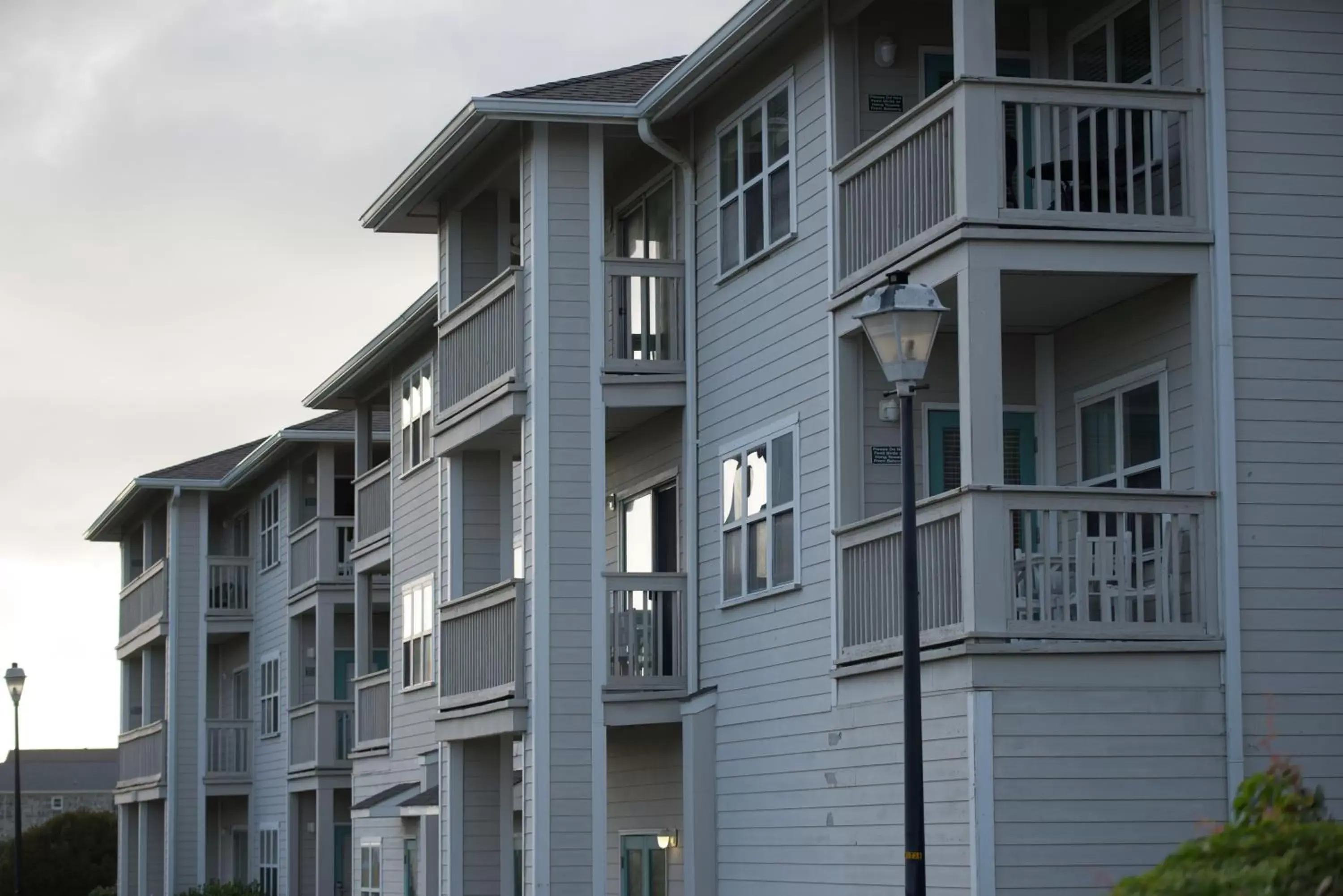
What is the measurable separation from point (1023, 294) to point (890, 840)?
464cm

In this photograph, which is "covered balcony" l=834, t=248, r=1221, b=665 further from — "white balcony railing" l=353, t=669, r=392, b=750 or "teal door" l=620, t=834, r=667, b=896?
"white balcony railing" l=353, t=669, r=392, b=750

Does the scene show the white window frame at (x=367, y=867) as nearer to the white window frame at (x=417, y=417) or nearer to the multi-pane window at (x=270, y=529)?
the white window frame at (x=417, y=417)

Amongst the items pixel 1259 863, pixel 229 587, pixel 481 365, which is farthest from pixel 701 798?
pixel 229 587

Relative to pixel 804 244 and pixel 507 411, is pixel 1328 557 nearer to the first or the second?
pixel 804 244

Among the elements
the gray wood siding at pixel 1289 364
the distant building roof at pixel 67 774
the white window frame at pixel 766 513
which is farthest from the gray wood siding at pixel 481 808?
the distant building roof at pixel 67 774

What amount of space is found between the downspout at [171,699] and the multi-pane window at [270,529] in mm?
1903

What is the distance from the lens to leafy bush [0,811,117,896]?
255ft

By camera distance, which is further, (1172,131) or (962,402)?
(1172,131)

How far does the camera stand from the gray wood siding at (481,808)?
84.3 feet

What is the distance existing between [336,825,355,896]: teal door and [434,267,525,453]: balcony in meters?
17.0

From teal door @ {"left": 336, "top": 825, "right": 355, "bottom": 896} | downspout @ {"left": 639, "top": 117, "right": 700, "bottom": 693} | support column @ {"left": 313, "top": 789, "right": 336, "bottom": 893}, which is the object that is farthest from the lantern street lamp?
teal door @ {"left": 336, "top": 825, "right": 355, "bottom": 896}

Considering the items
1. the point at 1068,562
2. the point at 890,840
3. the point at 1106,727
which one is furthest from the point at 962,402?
the point at 890,840

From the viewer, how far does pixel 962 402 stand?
16344 millimetres

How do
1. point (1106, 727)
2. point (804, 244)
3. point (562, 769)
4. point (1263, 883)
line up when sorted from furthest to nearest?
1. point (562, 769)
2. point (804, 244)
3. point (1106, 727)
4. point (1263, 883)
